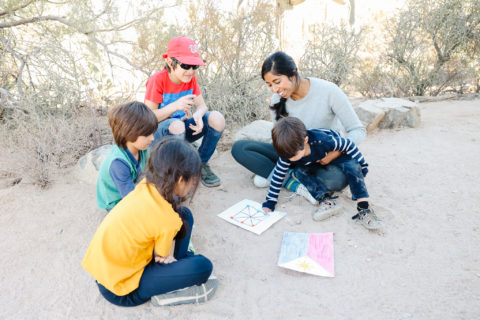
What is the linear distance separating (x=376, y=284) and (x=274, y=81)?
1327 mm

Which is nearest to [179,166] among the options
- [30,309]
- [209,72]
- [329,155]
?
[30,309]

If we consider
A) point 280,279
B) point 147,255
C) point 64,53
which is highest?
point 64,53

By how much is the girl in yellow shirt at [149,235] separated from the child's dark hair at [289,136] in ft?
2.53

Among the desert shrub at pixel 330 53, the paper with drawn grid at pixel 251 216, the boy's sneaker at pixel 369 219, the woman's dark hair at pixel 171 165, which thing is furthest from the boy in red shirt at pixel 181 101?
the desert shrub at pixel 330 53

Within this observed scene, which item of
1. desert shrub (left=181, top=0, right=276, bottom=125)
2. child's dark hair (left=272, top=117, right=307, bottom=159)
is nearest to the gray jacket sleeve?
child's dark hair (left=272, top=117, right=307, bottom=159)

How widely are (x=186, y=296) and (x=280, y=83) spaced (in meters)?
1.40

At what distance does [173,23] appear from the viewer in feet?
11.7

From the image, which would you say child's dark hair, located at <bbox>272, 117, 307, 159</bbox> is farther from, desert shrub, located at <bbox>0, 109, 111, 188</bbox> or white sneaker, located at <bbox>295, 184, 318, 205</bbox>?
desert shrub, located at <bbox>0, 109, 111, 188</bbox>

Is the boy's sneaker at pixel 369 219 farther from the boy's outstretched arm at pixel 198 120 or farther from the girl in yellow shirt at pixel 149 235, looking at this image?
the boy's outstretched arm at pixel 198 120

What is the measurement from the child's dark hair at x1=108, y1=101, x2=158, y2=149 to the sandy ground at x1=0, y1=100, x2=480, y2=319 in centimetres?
73

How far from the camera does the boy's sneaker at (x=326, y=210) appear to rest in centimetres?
212

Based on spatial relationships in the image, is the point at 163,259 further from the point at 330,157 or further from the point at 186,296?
the point at 330,157

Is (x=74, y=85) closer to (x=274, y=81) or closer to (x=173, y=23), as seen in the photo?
(x=173, y=23)

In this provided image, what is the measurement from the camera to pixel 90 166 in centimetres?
266
